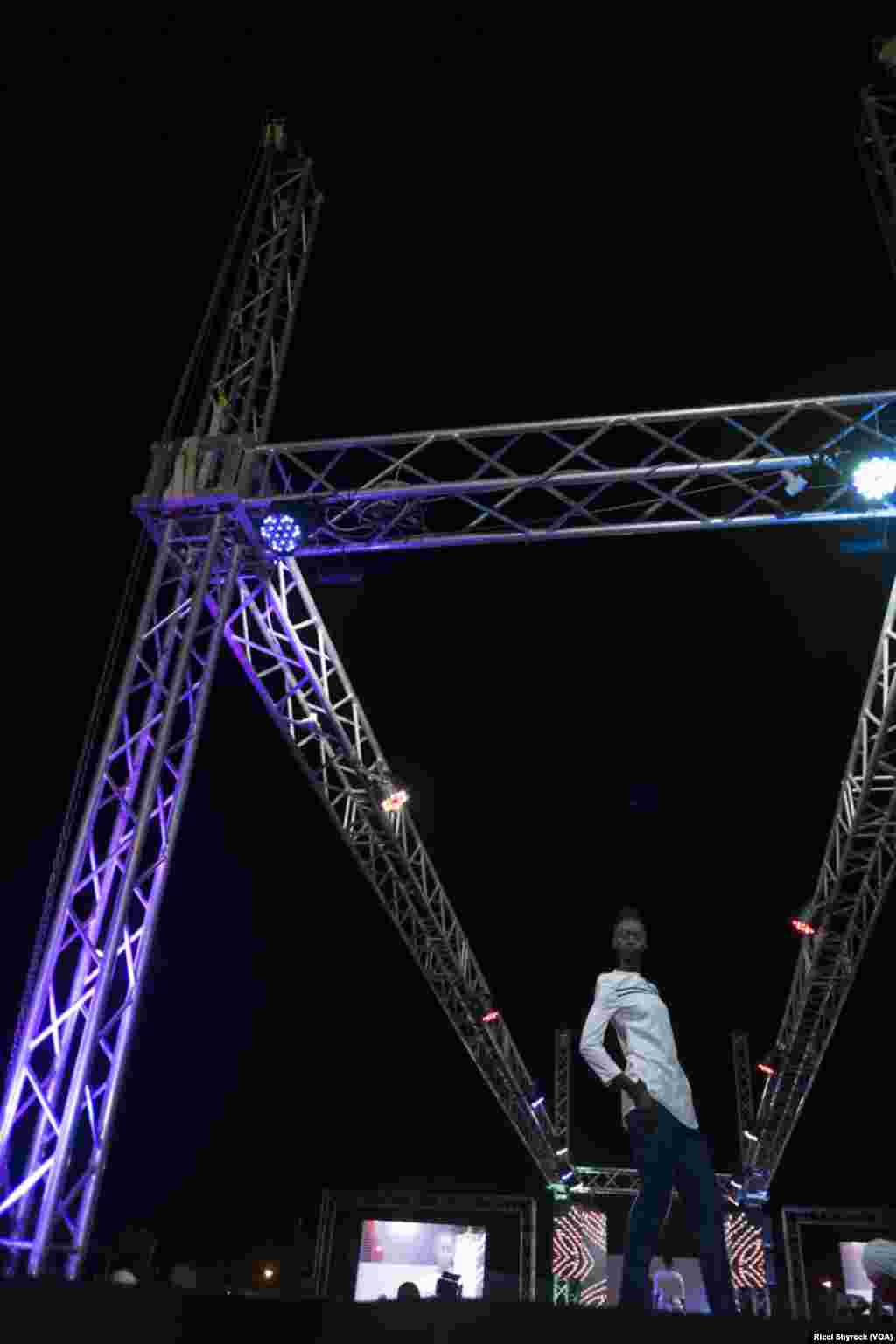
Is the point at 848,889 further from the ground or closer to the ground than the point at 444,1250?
further from the ground

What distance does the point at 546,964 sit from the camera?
683 inches

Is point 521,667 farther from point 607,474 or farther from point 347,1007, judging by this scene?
point 347,1007

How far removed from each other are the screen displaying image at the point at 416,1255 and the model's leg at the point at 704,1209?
20.1 metres

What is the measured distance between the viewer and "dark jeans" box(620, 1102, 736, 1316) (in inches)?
142

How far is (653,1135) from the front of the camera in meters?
3.71

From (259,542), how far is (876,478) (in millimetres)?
4356

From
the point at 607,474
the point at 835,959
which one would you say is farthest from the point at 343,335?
the point at 835,959

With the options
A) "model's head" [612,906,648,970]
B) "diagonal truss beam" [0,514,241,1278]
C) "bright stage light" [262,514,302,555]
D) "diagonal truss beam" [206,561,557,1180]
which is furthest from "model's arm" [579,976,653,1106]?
"diagonal truss beam" [206,561,557,1180]

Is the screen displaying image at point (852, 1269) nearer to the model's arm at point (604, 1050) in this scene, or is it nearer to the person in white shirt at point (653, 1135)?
the person in white shirt at point (653, 1135)

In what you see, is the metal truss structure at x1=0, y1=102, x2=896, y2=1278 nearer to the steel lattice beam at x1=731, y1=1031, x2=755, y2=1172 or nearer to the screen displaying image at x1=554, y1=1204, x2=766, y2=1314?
the steel lattice beam at x1=731, y1=1031, x2=755, y2=1172

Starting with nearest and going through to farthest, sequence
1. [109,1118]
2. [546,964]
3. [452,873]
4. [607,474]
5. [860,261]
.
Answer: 1. [109,1118]
2. [607,474]
3. [860,261]
4. [452,873]
5. [546,964]

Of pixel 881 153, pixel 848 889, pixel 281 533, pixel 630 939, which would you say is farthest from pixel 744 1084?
pixel 630 939

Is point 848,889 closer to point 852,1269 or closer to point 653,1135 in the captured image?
point 653,1135

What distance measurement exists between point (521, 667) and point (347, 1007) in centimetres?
790
